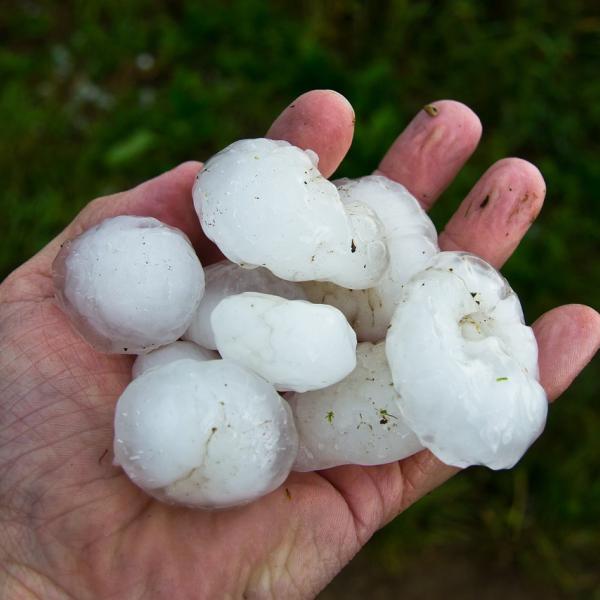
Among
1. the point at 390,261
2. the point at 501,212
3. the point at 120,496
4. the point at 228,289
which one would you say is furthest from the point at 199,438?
the point at 501,212

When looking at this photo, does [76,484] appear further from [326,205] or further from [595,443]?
[595,443]

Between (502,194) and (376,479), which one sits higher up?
(502,194)

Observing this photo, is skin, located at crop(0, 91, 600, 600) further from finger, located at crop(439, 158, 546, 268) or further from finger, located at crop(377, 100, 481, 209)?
finger, located at crop(377, 100, 481, 209)

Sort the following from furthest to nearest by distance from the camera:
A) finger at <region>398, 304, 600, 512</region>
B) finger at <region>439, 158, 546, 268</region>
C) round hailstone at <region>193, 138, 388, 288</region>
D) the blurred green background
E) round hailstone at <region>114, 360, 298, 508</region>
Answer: the blurred green background → finger at <region>439, 158, 546, 268</region> → finger at <region>398, 304, 600, 512</region> → round hailstone at <region>193, 138, 388, 288</region> → round hailstone at <region>114, 360, 298, 508</region>

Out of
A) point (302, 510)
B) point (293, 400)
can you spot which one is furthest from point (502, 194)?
point (302, 510)

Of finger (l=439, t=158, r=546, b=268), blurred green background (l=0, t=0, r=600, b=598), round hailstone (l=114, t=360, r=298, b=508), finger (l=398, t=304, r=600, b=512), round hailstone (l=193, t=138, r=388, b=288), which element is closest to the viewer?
round hailstone (l=114, t=360, r=298, b=508)

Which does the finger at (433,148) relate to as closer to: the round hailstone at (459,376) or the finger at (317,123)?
the finger at (317,123)

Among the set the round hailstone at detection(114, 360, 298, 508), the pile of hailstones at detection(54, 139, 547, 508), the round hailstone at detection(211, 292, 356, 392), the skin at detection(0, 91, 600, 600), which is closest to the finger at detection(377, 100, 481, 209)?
the pile of hailstones at detection(54, 139, 547, 508)
